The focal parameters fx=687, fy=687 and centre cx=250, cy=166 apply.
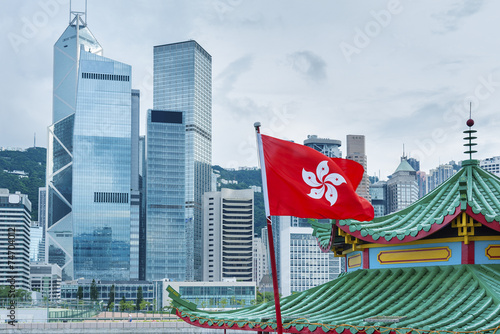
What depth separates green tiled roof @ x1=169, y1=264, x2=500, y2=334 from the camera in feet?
51.1

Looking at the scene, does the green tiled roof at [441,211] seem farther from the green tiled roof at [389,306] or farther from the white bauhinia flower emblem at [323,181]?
the white bauhinia flower emblem at [323,181]

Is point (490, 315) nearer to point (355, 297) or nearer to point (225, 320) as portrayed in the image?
point (355, 297)

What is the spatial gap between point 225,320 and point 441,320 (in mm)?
5974

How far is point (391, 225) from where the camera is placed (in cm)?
2022

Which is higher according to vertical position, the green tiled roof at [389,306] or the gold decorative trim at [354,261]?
the gold decorative trim at [354,261]

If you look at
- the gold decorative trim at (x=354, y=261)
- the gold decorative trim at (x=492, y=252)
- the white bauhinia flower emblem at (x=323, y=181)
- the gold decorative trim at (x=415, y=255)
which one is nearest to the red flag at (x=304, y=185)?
the white bauhinia flower emblem at (x=323, y=181)

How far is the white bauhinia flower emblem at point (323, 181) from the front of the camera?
15578mm

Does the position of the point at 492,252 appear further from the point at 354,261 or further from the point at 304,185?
the point at 304,185

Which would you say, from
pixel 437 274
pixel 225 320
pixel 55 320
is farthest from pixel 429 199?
pixel 55 320

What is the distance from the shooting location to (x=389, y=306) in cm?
1800

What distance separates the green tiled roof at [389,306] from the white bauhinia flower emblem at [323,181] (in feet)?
10.2

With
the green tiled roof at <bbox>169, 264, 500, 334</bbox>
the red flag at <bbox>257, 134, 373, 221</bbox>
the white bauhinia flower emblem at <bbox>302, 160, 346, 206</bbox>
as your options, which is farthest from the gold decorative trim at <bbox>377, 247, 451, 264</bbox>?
the white bauhinia flower emblem at <bbox>302, 160, 346, 206</bbox>

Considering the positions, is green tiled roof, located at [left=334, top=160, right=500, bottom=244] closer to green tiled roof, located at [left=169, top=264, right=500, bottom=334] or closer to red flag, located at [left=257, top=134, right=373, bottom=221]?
green tiled roof, located at [left=169, top=264, right=500, bottom=334]

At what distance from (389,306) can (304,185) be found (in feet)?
15.7
